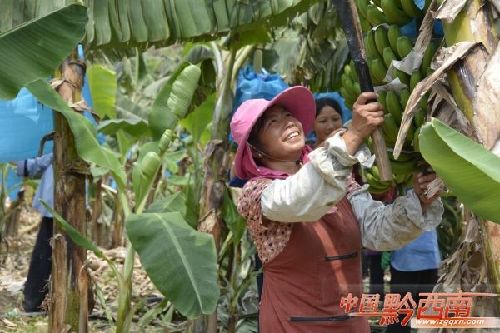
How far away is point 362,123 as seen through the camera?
1.50 metres

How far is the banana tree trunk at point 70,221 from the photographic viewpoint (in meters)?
2.86

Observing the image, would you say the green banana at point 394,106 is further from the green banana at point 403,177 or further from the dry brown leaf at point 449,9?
the dry brown leaf at point 449,9

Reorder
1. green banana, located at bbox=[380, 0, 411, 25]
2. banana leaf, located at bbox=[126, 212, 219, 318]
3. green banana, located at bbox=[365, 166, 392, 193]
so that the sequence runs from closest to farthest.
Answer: green banana, located at bbox=[380, 0, 411, 25], green banana, located at bbox=[365, 166, 392, 193], banana leaf, located at bbox=[126, 212, 219, 318]

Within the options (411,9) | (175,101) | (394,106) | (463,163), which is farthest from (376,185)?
(463,163)

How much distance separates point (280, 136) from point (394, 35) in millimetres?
352

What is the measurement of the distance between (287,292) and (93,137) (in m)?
1.24

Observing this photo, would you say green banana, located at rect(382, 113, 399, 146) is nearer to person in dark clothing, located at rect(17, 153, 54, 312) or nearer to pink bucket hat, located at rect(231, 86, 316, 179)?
pink bucket hat, located at rect(231, 86, 316, 179)

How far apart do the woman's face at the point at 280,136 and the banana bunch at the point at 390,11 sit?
320 millimetres

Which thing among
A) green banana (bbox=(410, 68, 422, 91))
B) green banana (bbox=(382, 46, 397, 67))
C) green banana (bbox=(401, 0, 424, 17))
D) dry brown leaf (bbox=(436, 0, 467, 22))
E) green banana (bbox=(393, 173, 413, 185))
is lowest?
green banana (bbox=(393, 173, 413, 185))

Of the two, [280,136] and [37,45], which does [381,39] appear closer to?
[280,136]

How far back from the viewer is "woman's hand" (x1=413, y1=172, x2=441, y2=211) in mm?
1649

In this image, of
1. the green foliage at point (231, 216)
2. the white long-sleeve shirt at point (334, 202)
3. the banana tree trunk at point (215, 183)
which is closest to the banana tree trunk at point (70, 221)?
the banana tree trunk at point (215, 183)

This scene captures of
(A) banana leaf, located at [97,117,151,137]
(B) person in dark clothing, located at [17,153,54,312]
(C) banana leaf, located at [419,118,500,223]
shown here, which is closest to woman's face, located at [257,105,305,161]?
(C) banana leaf, located at [419,118,500,223]

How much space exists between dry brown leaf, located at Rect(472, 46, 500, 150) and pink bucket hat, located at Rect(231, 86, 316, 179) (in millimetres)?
546
